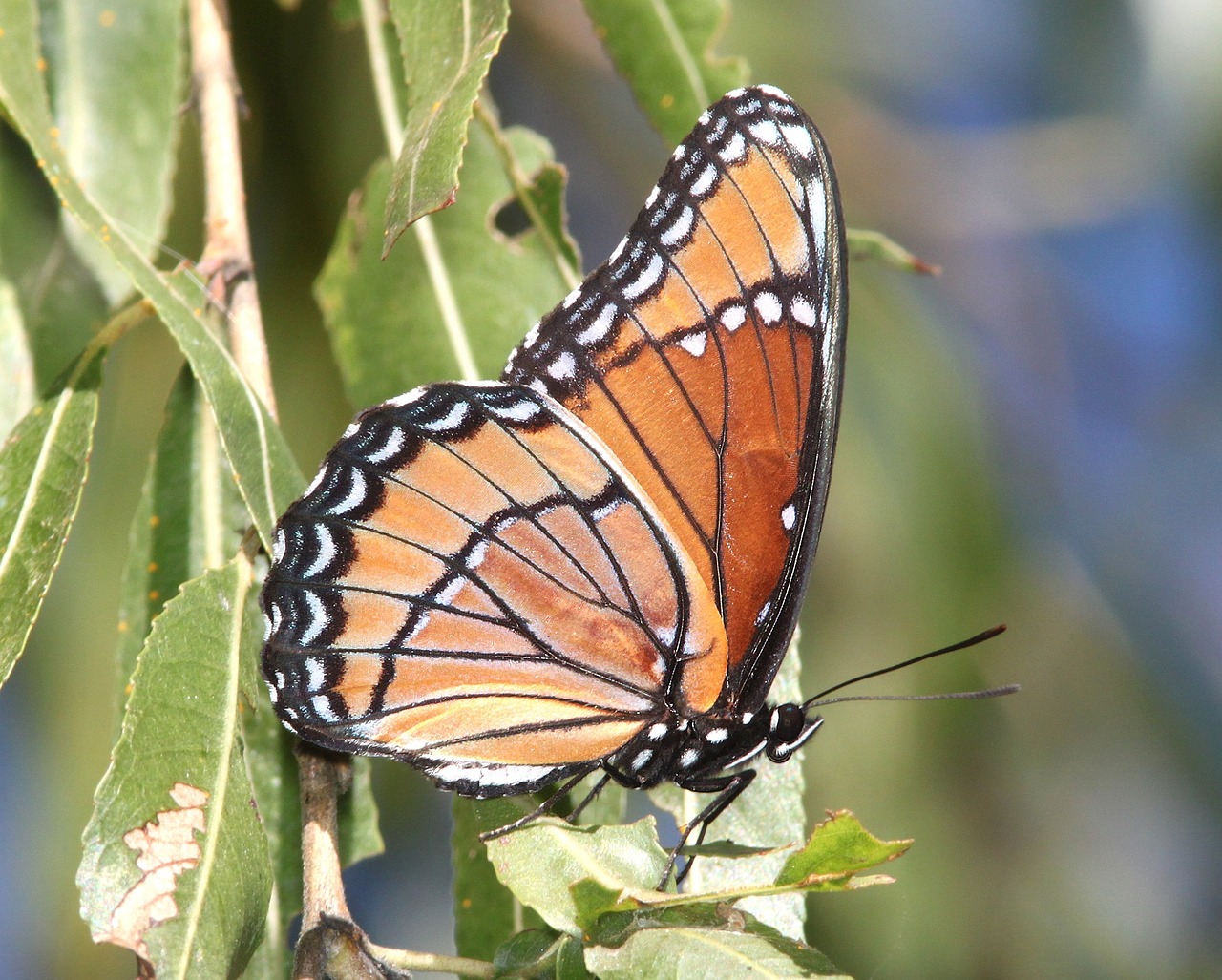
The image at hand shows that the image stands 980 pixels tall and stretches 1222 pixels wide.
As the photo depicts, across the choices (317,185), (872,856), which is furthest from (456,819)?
(317,185)

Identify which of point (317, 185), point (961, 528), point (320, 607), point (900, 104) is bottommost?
point (320, 607)

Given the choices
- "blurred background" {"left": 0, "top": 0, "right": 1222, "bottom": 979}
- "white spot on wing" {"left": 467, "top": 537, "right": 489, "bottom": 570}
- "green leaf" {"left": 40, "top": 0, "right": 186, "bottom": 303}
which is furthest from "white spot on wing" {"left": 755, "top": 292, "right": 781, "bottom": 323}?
"blurred background" {"left": 0, "top": 0, "right": 1222, "bottom": 979}

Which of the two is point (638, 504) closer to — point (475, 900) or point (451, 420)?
point (451, 420)

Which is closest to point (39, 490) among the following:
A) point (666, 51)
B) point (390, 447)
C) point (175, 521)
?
point (175, 521)

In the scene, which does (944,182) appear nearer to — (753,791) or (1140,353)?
(1140,353)

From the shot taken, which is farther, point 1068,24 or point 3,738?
point 1068,24

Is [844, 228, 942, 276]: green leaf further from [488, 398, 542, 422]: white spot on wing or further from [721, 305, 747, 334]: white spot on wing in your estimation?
[488, 398, 542, 422]: white spot on wing

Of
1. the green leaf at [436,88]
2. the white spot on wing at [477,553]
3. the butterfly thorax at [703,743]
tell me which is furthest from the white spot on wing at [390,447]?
the butterfly thorax at [703,743]
